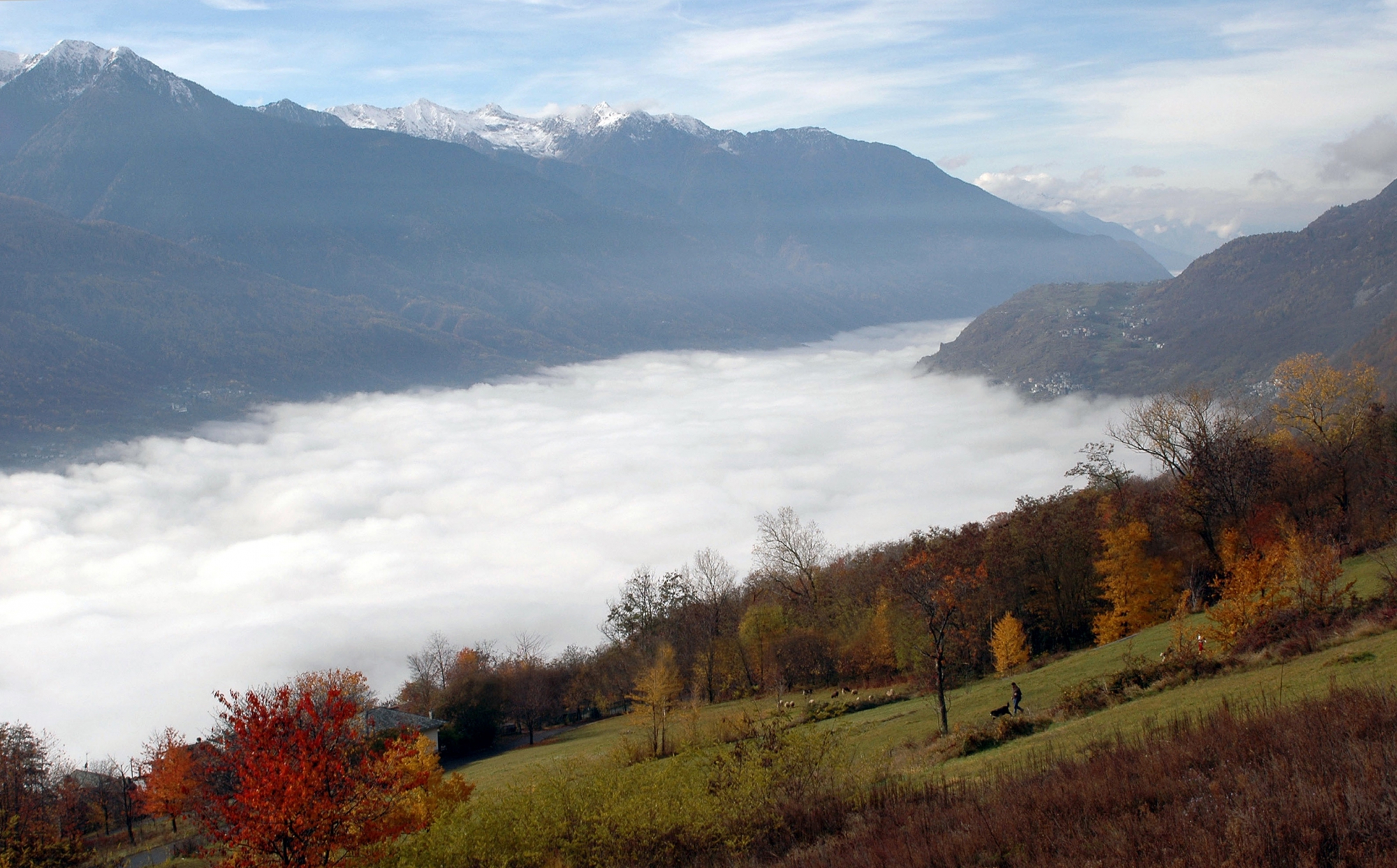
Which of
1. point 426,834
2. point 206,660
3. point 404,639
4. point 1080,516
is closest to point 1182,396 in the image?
point 1080,516

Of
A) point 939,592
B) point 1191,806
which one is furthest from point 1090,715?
point 1191,806

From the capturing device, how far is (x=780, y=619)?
200 ft

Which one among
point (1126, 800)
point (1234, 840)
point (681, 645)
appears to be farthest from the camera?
point (681, 645)

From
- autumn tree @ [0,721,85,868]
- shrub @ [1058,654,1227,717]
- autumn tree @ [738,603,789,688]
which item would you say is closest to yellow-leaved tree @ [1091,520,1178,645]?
shrub @ [1058,654,1227,717]

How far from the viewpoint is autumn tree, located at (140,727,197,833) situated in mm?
44531

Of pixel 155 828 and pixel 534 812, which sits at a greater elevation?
pixel 534 812

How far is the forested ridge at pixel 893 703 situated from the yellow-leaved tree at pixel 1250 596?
4.0 inches

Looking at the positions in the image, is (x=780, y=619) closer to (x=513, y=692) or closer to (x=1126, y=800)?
(x=513, y=692)

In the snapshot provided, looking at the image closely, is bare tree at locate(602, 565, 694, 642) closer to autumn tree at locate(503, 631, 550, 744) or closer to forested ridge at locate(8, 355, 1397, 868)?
forested ridge at locate(8, 355, 1397, 868)

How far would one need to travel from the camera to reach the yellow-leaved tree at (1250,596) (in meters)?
23.9

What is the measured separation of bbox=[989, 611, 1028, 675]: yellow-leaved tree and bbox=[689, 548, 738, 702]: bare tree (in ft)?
77.7

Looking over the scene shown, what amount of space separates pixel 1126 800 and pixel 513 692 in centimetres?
6323

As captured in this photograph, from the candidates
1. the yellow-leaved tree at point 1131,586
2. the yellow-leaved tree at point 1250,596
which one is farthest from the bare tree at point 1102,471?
the yellow-leaved tree at point 1250,596

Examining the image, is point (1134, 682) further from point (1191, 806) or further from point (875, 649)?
point (875, 649)
